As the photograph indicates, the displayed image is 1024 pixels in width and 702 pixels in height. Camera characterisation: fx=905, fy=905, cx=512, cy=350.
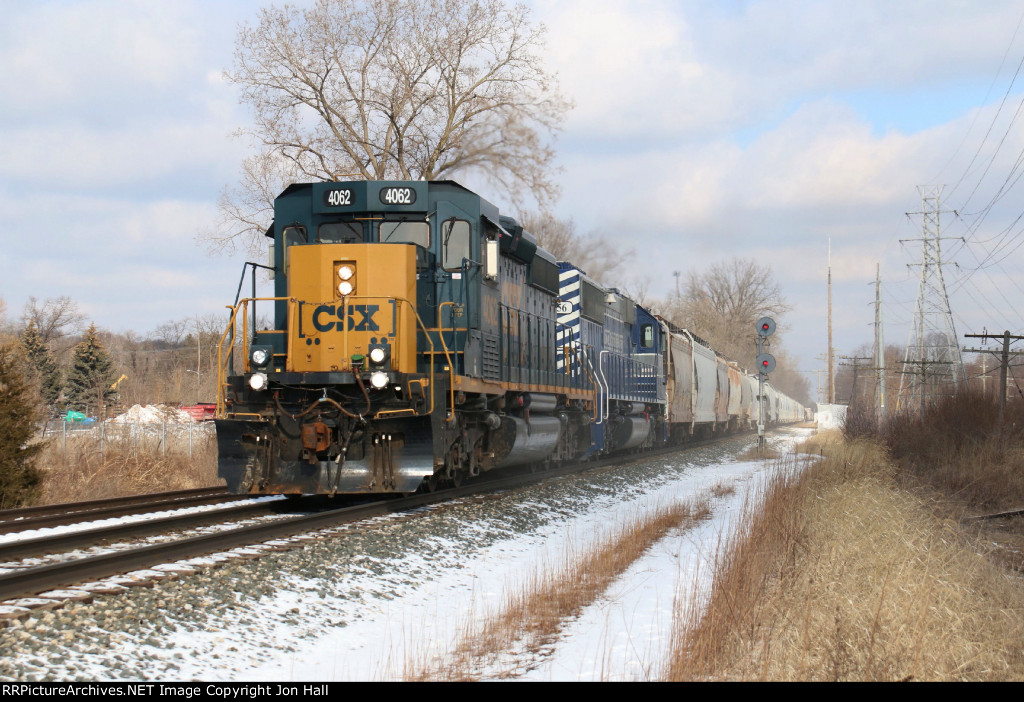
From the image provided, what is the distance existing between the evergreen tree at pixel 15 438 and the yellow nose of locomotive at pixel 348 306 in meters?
4.44

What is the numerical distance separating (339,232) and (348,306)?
4.24ft

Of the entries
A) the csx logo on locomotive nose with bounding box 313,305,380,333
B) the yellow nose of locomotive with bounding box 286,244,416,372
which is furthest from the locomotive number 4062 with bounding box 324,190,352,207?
the csx logo on locomotive nose with bounding box 313,305,380,333

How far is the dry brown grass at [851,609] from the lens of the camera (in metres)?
4.84

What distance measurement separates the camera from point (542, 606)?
685 cm

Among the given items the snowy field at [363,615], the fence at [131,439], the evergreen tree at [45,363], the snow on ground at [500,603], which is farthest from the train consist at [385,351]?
the evergreen tree at [45,363]

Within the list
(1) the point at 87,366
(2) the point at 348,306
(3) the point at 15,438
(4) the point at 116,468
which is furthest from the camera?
(1) the point at 87,366

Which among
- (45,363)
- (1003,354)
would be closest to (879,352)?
(1003,354)

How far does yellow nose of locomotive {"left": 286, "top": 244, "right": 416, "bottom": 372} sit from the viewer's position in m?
10.6

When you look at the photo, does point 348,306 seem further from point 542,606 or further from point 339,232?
point 542,606

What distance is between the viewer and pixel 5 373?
12.4m

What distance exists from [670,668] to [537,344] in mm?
10503

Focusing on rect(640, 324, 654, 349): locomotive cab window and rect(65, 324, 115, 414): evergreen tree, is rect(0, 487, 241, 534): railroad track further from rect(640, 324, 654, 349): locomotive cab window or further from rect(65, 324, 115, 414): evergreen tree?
rect(65, 324, 115, 414): evergreen tree

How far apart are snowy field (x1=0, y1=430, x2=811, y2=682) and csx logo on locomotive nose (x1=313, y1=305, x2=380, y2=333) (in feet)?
7.40

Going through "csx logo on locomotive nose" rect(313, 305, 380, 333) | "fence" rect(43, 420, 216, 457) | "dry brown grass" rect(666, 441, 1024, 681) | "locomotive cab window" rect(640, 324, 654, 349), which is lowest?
"dry brown grass" rect(666, 441, 1024, 681)
